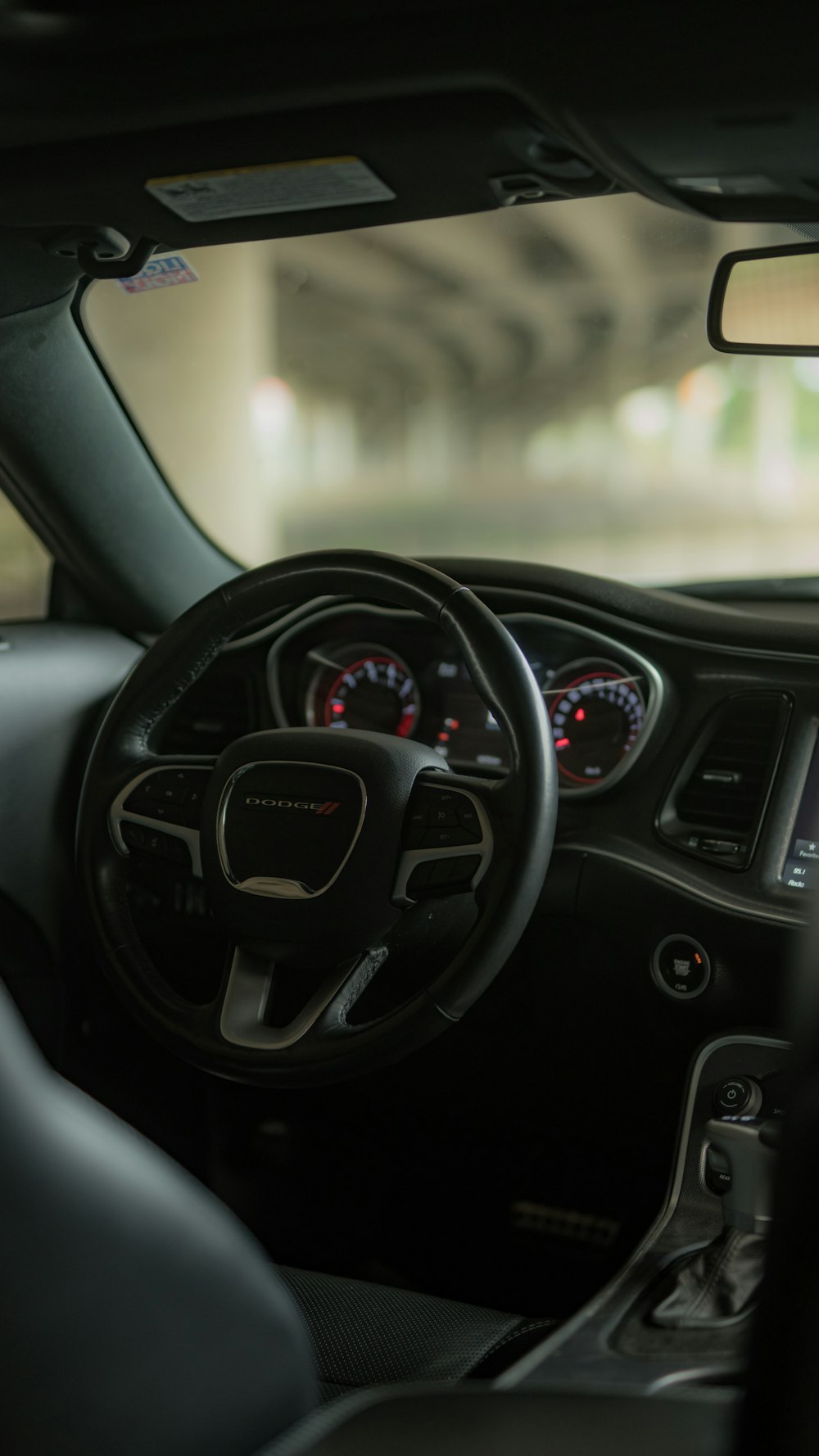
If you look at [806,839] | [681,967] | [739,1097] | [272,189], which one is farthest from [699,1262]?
[272,189]

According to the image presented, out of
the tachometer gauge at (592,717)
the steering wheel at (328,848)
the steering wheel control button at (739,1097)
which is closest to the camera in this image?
the steering wheel at (328,848)

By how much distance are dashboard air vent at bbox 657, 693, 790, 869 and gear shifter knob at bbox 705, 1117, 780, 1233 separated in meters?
0.38

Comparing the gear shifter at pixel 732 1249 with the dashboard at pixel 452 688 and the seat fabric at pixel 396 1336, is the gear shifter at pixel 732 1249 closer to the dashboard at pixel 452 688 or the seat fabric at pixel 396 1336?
the seat fabric at pixel 396 1336

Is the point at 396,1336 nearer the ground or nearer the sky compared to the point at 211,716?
nearer the ground

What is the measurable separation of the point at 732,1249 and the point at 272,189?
1503mm

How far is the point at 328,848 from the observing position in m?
1.68

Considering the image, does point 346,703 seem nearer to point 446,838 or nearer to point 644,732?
point 644,732

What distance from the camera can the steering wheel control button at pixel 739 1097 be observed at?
183 cm

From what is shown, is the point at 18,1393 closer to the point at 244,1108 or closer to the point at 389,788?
the point at 389,788

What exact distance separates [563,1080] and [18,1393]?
1514 mm

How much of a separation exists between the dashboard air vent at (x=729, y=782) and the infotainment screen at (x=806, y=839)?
53 mm

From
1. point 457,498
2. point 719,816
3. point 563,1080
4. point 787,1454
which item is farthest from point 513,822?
point 457,498

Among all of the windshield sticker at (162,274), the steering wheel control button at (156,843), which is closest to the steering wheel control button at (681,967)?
the steering wheel control button at (156,843)

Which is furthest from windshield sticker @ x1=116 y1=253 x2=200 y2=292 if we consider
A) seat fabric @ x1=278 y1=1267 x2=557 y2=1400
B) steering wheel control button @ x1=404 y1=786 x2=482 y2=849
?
seat fabric @ x1=278 y1=1267 x2=557 y2=1400
